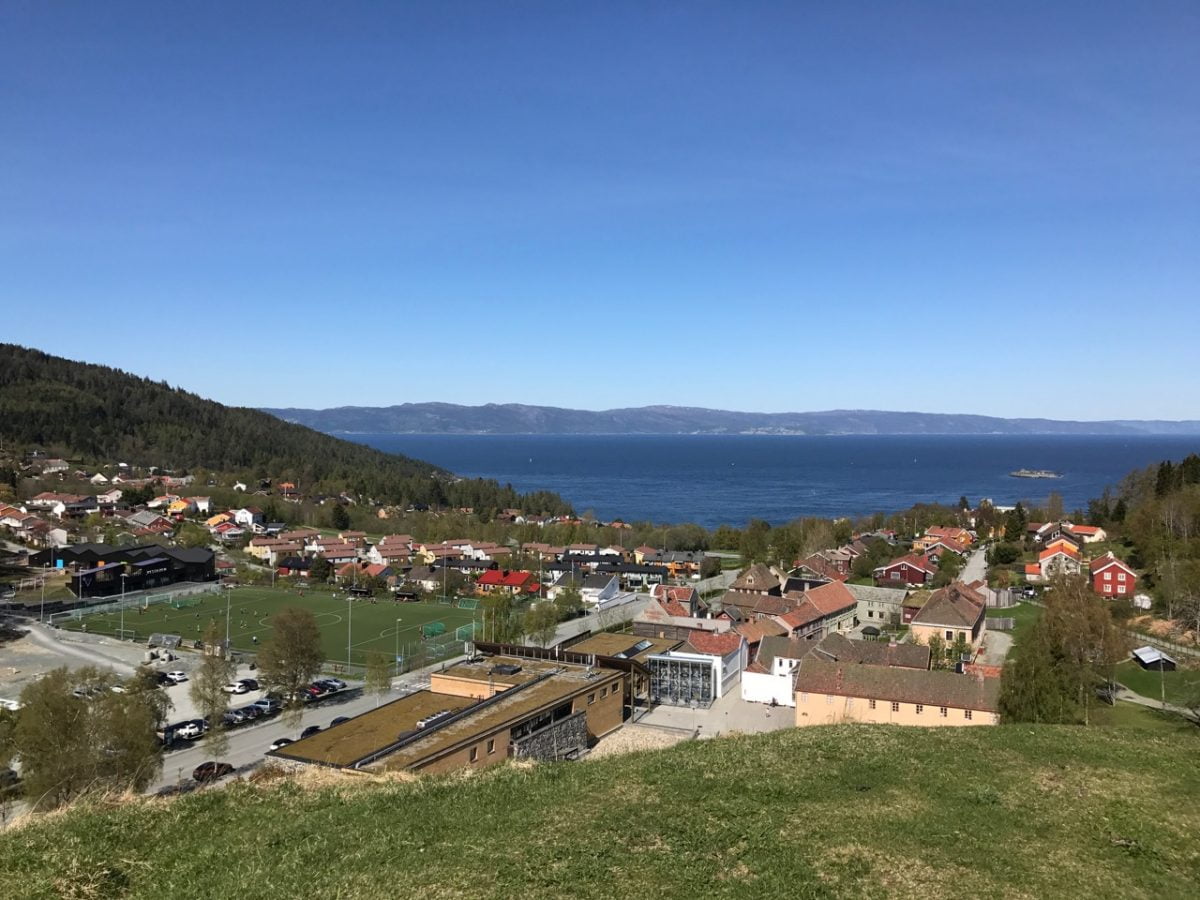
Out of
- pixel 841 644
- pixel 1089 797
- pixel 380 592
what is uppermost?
pixel 1089 797

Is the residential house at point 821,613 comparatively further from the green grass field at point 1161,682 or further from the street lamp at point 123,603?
the street lamp at point 123,603

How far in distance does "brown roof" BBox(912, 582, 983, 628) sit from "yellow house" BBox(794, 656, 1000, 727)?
33.2 feet

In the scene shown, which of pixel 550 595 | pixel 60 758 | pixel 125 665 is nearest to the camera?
pixel 60 758

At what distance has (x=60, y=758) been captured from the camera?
50.3 feet

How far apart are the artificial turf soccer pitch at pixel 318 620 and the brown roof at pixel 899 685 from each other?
16.9 metres

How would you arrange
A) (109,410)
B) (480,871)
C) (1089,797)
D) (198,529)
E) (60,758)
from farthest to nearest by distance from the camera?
(109,410)
(198,529)
(60,758)
(1089,797)
(480,871)

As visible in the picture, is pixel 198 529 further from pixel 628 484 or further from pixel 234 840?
pixel 628 484

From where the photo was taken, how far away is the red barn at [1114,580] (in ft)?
125

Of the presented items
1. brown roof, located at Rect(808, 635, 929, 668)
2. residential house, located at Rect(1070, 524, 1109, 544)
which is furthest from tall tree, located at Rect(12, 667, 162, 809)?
residential house, located at Rect(1070, 524, 1109, 544)

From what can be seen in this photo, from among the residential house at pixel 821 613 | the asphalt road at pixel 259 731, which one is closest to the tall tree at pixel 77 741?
the asphalt road at pixel 259 731

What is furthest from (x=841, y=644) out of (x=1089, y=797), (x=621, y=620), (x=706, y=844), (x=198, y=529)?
(x=198, y=529)

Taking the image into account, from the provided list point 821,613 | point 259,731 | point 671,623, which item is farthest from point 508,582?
point 259,731

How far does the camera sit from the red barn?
38062 millimetres

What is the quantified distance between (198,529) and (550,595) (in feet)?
99.4
